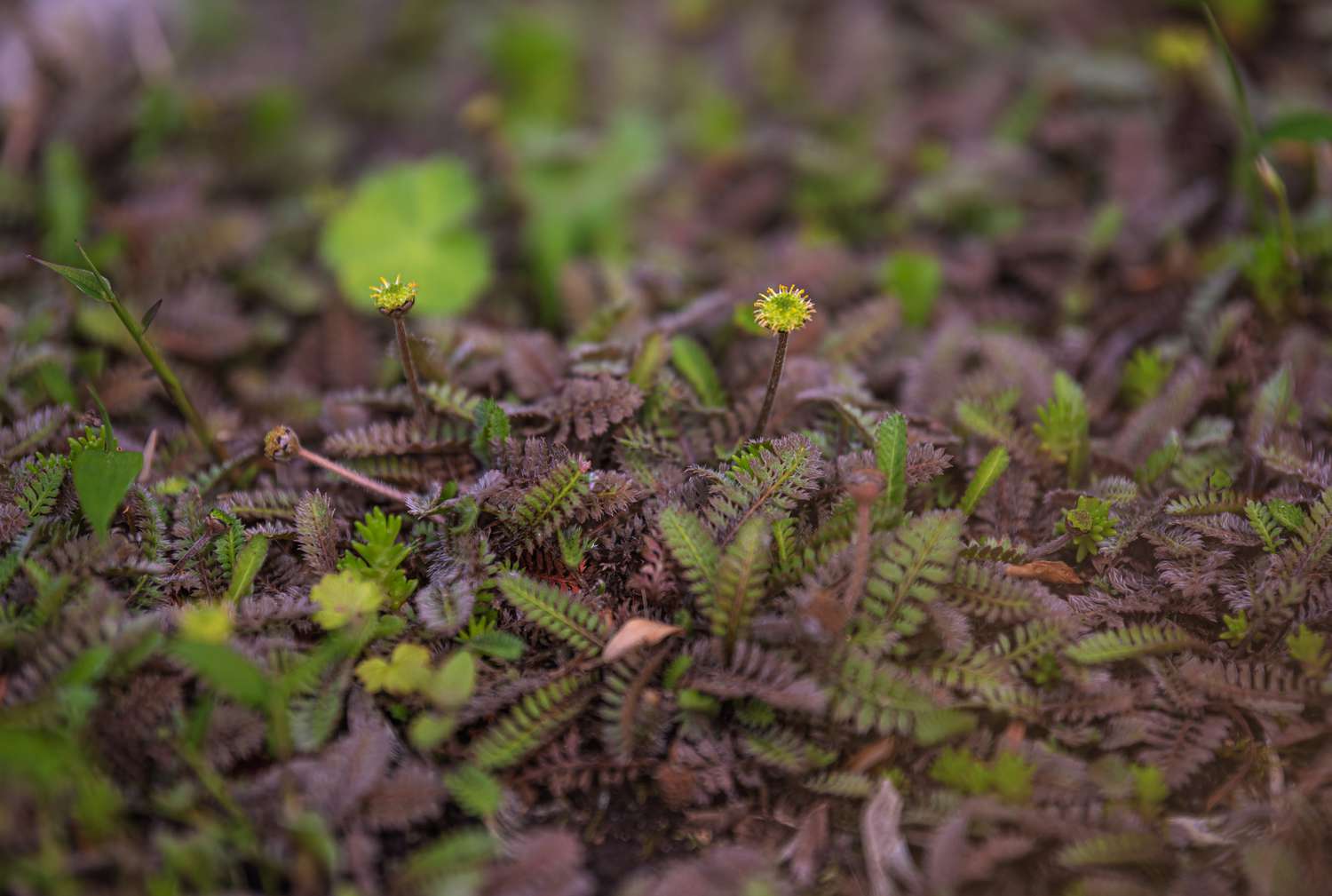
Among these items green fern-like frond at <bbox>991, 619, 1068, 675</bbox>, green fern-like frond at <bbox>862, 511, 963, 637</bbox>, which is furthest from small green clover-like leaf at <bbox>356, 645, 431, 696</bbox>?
green fern-like frond at <bbox>991, 619, 1068, 675</bbox>

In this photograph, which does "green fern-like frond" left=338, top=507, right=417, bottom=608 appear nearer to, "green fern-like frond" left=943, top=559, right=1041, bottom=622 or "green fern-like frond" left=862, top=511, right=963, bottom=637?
"green fern-like frond" left=862, top=511, right=963, bottom=637

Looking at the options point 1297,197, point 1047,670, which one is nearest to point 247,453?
point 1047,670

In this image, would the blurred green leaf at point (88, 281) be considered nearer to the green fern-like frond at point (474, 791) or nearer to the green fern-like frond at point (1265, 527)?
the green fern-like frond at point (474, 791)

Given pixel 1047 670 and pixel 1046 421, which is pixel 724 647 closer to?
pixel 1047 670

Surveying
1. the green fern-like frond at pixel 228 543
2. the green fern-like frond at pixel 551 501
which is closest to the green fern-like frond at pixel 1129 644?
the green fern-like frond at pixel 551 501

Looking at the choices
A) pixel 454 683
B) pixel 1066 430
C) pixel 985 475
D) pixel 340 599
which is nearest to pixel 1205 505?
pixel 1066 430
